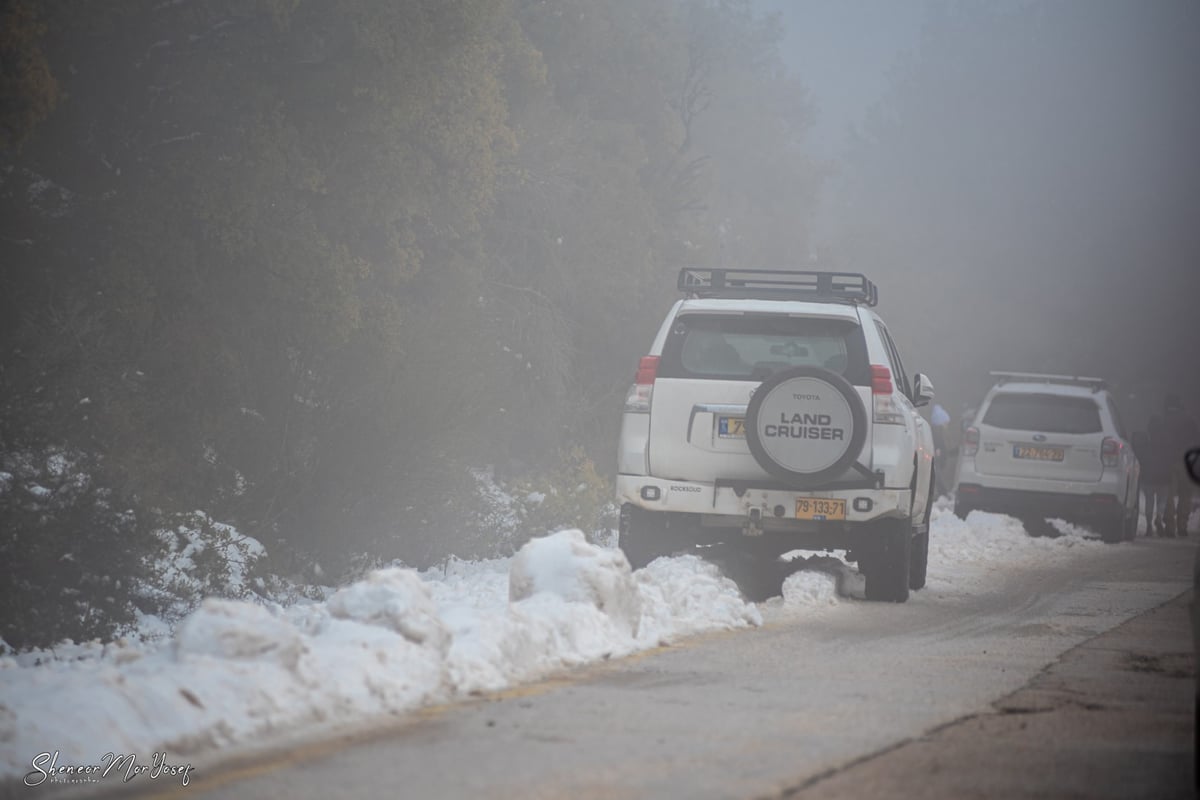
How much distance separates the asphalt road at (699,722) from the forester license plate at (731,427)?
1356 mm

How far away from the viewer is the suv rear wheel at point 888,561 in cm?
1138

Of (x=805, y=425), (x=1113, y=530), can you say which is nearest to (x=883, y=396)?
(x=805, y=425)

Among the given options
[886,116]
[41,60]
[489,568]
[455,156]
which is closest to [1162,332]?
[886,116]

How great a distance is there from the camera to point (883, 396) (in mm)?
11109

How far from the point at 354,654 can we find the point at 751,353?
561cm

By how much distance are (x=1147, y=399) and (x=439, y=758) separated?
57.5m

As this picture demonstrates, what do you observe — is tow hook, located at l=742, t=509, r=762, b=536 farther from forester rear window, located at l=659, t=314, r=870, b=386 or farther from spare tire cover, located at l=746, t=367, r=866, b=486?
forester rear window, located at l=659, t=314, r=870, b=386

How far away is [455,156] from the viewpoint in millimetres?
21125

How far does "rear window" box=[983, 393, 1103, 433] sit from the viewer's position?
65.8 feet

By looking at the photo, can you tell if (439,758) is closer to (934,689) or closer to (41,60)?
(934,689)

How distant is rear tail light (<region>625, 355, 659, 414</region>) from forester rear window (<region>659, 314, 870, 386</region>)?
0.07 metres

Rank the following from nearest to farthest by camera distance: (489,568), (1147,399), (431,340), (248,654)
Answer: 1. (248,654)
2. (489,568)
3. (431,340)
4. (1147,399)

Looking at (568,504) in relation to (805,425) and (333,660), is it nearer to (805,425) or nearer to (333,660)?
(805,425)

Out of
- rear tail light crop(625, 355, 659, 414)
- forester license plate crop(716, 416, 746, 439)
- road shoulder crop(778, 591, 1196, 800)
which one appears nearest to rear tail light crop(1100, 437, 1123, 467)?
forester license plate crop(716, 416, 746, 439)
